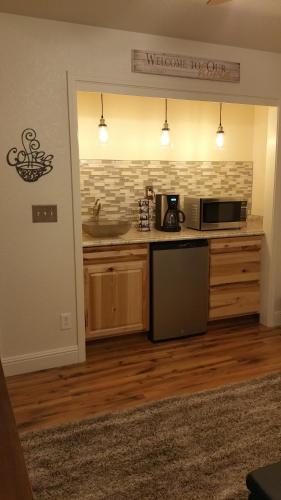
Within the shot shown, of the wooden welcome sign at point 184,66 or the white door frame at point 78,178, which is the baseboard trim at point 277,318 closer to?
the white door frame at point 78,178

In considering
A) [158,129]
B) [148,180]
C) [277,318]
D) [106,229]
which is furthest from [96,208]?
[277,318]

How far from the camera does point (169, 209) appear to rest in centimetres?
354

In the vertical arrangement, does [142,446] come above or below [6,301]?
below

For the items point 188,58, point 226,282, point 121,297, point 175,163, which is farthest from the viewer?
point 175,163

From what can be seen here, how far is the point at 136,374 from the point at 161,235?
119cm

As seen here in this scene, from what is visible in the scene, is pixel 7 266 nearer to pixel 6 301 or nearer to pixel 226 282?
pixel 6 301

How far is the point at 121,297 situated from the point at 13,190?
122cm

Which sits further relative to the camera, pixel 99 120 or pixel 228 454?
pixel 99 120

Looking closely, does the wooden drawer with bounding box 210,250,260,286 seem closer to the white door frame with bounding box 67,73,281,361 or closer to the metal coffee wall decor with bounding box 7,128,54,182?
the white door frame with bounding box 67,73,281,361

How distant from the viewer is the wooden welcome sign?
2828mm

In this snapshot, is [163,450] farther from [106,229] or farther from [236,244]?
[236,244]

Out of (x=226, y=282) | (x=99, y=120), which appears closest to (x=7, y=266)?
(x=99, y=120)

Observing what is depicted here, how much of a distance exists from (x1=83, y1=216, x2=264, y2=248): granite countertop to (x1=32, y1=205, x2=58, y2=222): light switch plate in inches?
13.8

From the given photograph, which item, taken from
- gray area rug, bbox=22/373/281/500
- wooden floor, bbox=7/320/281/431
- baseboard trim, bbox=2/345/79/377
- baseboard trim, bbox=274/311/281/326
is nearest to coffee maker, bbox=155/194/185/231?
wooden floor, bbox=7/320/281/431
